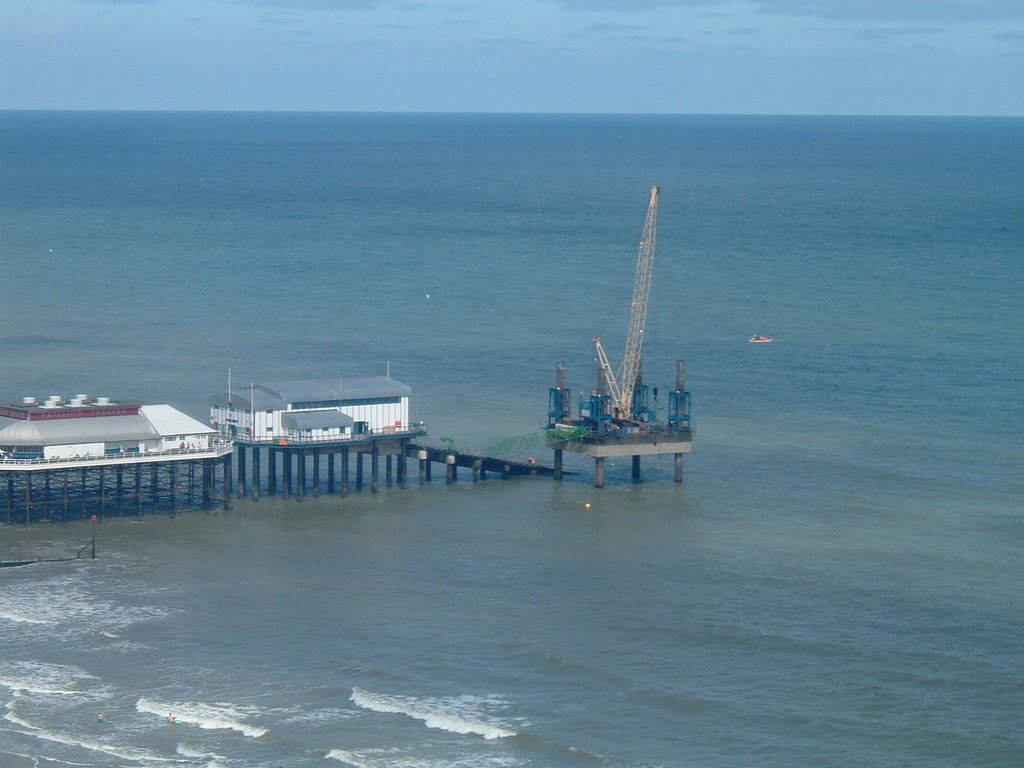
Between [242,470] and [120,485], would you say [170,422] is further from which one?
[242,470]

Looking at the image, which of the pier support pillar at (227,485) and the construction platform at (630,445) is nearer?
the pier support pillar at (227,485)

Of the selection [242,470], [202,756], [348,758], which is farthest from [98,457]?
[348,758]

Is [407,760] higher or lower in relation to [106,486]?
lower

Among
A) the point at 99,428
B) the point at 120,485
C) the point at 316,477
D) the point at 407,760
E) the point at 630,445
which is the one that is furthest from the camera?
the point at 630,445

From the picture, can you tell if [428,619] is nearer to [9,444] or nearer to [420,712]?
[420,712]

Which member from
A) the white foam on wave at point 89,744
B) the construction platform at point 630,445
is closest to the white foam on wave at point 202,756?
the white foam on wave at point 89,744

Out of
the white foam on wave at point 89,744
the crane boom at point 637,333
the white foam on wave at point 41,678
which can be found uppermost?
the crane boom at point 637,333

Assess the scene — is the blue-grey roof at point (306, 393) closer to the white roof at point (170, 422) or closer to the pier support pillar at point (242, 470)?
the pier support pillar at point (242, 470)
